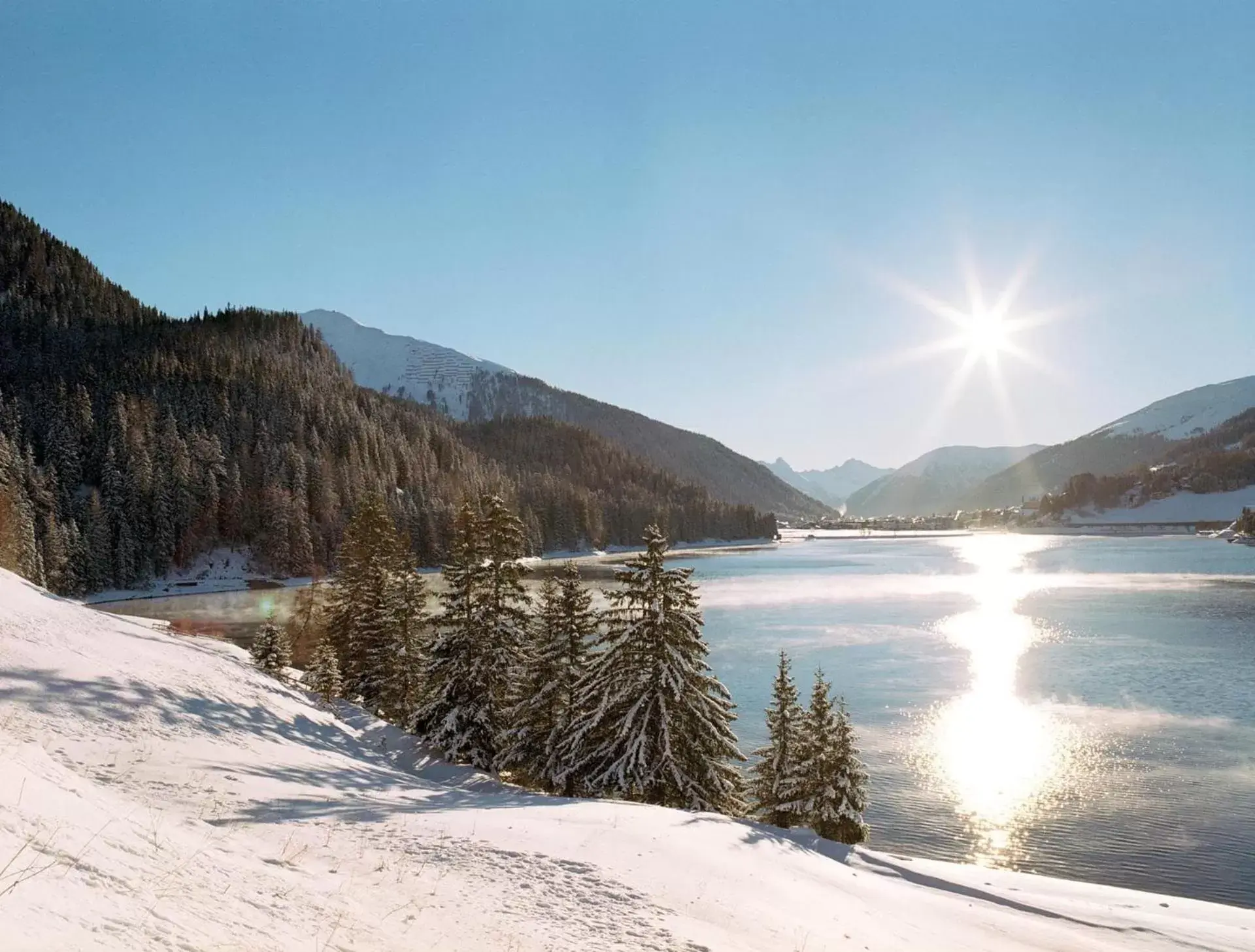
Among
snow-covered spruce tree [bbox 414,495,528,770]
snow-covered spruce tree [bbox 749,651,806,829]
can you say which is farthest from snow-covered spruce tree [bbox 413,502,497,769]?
snow-covered spruce tree [bbox 749,651,806,829]

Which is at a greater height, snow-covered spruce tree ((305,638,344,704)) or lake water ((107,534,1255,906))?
snow-covered spruce tree ((305,638,344,704))

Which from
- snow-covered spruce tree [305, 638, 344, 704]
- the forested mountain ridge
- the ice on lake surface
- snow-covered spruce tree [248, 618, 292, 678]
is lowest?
the ice on lake surface

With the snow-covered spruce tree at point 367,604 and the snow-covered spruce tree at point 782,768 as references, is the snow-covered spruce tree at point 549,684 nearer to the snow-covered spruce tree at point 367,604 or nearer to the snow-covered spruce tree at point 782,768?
the snow-covered spruce tree at point 782,768

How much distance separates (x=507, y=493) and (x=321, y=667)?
12260cm

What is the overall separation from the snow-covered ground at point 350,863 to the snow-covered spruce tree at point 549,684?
8167 mm

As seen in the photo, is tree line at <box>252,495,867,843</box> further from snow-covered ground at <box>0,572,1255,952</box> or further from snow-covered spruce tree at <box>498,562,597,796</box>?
snow-covered ground at <box>0,572,1255,952</box>

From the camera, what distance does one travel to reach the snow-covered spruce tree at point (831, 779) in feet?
70.2

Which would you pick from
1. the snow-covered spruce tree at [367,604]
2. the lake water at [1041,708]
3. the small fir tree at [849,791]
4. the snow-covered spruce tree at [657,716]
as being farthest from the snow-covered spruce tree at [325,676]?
the small fir tree at [849,791]

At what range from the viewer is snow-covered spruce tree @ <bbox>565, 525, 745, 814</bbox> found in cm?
2245

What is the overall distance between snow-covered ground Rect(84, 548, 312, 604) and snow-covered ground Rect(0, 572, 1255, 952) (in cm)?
8333

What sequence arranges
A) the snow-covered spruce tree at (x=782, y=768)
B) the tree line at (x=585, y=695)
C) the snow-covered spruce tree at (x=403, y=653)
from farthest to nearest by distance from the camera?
the snow-covered spruce tree at (x=403, y=653)
the snow-covered spruce tree at (x=782, y=768)
the tree line at (x=585, y=695)

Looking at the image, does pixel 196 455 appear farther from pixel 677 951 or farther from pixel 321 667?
pixel 677 951

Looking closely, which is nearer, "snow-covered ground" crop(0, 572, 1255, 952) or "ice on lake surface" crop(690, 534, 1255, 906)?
"snow-covered ground" crop(0, 572, 1255, 952)

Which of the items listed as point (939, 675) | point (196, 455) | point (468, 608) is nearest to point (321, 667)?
point (468, 608)
